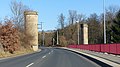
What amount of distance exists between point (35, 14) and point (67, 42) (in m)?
59.2

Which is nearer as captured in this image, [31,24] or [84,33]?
[31,24]

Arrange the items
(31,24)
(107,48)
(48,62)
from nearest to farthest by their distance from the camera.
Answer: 1. (48,62)
2. (107,48)
3. (31,24)

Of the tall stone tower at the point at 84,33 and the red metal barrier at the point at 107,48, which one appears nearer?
the red metal barrier at the point at 107,48

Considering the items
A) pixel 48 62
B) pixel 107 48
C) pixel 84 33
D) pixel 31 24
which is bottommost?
pixel 48 62

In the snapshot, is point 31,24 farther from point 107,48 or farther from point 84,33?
point 107,48

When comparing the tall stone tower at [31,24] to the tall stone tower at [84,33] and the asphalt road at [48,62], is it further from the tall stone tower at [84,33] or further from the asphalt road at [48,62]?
the asphalt road at [48,62]

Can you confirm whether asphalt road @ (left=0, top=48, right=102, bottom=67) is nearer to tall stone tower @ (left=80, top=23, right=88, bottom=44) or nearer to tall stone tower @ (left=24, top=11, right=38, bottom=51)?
tall stone tower @ (left=24, top=11, right=38, bottom=51)

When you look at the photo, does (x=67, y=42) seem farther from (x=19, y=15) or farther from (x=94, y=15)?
(x=19, y=15)

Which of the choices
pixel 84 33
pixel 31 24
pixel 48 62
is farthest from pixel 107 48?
pixel 84 33

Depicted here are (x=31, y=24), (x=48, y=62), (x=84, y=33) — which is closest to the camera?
(x=48, y=62)

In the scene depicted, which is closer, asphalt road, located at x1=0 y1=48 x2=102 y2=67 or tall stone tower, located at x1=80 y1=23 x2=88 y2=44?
asphalt road, located at x1=0 y1=48 x2=102 y2=67

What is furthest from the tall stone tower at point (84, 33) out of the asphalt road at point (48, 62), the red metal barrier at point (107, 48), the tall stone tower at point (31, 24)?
the asphalt road at point (48, 62)

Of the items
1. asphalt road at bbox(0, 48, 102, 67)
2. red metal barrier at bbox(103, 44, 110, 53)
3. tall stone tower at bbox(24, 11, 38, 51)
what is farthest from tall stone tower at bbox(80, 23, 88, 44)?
asphalt road at bbox(0, 48, 102, 67)

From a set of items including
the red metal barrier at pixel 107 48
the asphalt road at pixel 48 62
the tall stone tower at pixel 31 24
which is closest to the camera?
the asphalt road at pixel 48 62
